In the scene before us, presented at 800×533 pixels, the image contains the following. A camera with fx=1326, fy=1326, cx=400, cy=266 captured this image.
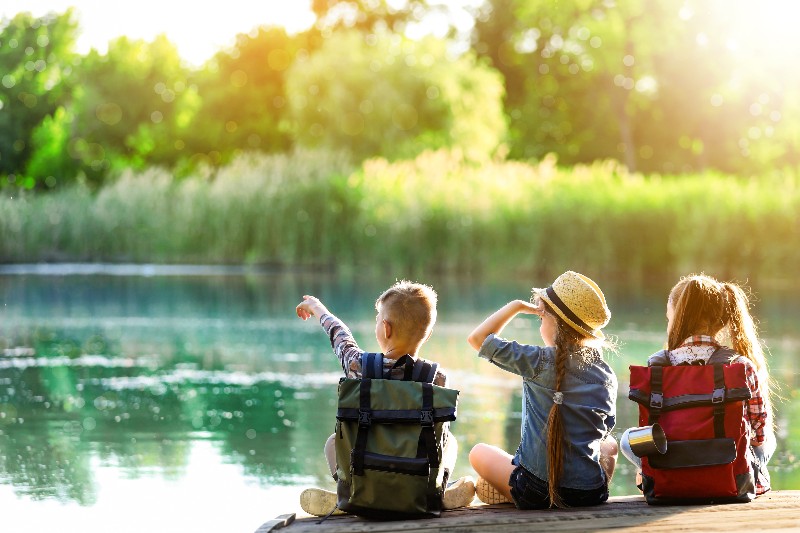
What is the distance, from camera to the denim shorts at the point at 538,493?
3521 millimetres

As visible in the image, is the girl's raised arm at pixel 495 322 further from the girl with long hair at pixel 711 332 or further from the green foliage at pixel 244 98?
the green foliage at pixel 244 98

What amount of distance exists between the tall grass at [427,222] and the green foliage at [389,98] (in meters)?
6.47

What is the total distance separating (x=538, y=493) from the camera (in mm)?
3520

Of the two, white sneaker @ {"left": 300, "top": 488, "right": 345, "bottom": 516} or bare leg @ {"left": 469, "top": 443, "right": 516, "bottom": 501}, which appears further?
bare leg @ {"left": 469, "top": 443, "right": 516, "bottom": 501}

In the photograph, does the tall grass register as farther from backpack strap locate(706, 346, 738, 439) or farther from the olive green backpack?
the olive green backpack

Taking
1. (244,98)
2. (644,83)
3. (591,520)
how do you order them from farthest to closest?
(644,83) < (244,98) < (591,520)

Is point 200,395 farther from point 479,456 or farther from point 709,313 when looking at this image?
point 709,313

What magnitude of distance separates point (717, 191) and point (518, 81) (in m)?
19.1

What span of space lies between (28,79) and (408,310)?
24.9 meters

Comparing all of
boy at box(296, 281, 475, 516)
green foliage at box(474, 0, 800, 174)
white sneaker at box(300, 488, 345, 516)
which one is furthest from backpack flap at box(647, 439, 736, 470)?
green foliage at box(474, 0, 800, 174)

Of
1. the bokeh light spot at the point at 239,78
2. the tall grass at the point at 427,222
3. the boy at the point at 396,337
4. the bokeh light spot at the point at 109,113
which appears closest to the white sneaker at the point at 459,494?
the boy at the point at 396,337

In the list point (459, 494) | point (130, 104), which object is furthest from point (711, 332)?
point (130, 104)

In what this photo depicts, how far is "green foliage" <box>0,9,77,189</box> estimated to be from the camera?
85.1 feet

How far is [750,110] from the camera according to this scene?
113 feet
